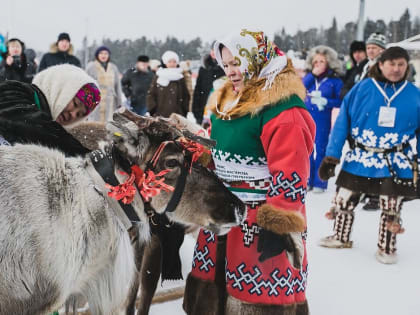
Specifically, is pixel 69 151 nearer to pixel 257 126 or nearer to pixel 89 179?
pixel 89 179

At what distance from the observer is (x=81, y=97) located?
2.31 metres

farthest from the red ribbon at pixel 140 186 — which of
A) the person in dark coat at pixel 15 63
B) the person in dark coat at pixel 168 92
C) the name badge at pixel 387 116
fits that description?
the person in dark coat at pixel 15 63

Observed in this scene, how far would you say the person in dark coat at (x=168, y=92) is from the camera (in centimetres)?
705

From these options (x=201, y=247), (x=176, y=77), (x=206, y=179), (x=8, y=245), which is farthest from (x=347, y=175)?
(x=176, y=77)

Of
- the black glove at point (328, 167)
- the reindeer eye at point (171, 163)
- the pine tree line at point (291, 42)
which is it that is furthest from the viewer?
the pine tree line at point (291, 42)

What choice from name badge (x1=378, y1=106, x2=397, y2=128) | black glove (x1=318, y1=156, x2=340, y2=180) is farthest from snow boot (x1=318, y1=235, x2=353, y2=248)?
name badge (x1=378, y1=106, x2=397, y2=128)

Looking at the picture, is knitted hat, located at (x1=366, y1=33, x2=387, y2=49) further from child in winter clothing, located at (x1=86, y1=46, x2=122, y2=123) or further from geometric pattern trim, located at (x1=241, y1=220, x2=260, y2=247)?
child in winter clothing, located at (x1=86, y1=46, x2=122, y2=123)

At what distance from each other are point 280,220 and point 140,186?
580mm

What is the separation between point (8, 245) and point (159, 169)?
576mm

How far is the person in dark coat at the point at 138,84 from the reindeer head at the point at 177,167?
7.13 m

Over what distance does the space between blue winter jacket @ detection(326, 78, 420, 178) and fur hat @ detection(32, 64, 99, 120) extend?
7.50ft

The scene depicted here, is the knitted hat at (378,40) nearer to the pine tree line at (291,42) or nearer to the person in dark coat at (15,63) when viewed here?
the person in dark coat at (15,63)

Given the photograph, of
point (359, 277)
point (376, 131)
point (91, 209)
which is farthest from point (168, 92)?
→ point (91, 209)

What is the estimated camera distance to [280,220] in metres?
1.68
